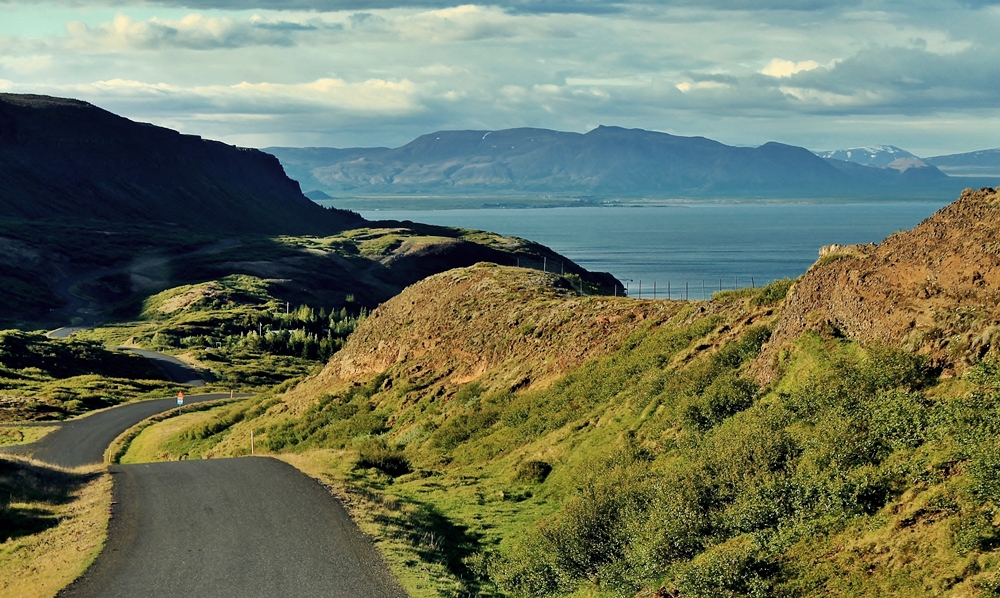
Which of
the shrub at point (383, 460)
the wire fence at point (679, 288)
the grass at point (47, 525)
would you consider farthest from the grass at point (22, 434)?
the wire fence at point (679, 288)

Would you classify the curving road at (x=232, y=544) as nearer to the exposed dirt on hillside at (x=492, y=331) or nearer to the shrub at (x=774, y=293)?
the exposed dirt on hillside at (x=492, y=331)

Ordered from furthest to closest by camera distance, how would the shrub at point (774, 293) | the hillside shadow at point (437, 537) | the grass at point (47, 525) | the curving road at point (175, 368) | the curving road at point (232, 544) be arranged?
the curving road at point (175, 368)
the shrub at point (774, 293)
the hillside shadow at point (437, 537)
the grass at point (47, 525)
the curving road at point (232, 544)

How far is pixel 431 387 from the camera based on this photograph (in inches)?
1690

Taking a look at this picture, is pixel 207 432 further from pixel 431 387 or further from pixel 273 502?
pixel 273 502

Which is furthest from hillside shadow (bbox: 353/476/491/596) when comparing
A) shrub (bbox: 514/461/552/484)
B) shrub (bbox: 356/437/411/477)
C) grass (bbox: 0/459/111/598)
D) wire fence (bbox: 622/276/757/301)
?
wire fence (bbox: 622/276/757/301)

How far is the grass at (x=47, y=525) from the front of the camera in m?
20.7

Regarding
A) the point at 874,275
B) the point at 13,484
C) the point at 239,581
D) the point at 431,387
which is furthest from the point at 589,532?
the point at 431,387

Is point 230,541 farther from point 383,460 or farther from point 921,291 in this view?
point 921,291

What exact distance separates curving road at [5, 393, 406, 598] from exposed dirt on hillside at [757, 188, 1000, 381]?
11.4 meters

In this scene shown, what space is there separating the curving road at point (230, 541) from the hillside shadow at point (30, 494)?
5.02ft

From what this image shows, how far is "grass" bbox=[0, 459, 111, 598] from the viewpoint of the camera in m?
20.7

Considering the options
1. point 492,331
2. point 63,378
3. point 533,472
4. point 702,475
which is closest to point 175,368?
point 63,378

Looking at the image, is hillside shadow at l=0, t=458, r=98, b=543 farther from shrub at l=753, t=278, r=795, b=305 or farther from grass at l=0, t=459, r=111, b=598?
shrub at l=753, t=278, r=795, b=305

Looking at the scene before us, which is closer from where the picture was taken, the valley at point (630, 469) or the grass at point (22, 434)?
the valley at point (630, 469)
